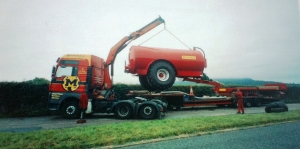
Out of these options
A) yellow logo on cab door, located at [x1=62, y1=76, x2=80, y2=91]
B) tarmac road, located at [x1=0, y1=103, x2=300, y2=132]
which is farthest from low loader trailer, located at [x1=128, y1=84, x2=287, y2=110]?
yellow logo on cab door, located at [x1=62, y1=76, x2=80, y2=91]

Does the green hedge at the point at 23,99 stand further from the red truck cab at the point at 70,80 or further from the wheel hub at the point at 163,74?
the wheel hub at the point at 163,74

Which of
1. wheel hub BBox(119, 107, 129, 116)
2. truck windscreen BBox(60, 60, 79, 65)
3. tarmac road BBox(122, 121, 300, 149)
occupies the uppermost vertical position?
truck windscreen BBox(60, 60, 79, 65)

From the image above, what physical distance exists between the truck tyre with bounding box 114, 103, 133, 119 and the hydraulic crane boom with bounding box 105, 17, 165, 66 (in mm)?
2287

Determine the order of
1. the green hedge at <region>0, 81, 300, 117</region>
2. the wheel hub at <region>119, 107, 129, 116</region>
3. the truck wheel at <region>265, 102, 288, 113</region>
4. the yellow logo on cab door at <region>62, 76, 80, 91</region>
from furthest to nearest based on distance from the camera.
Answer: the green hedge at <region>0, 81, 300, 117</region>, the truck wheel at <region>265, 102, 288, 113</region>, the wheel hub at <region>119, 107, 129, 116</region>, the yellow logo on cab door at <region>62, 76, 80, 91</region>

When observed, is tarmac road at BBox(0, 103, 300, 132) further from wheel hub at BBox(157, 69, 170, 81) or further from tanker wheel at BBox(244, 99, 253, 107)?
tanker wheel at BBox(244, 99, 253, 107)

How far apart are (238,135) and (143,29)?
431 centimetres

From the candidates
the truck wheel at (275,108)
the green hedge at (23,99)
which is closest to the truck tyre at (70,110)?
the green hedge at (23,99)

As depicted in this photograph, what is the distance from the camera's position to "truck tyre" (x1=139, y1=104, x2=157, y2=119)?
968 cm

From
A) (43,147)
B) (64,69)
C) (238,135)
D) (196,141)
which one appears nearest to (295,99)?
(238,135)

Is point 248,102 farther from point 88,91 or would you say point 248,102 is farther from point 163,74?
point 163,74

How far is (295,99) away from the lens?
832 inches

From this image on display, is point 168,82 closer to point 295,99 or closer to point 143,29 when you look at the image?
point 143,29

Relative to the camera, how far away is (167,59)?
4184 millimetres

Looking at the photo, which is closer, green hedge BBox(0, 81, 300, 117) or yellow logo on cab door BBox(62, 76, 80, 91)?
yellow logo on cab door BBox(62, 76, 80, 91)
